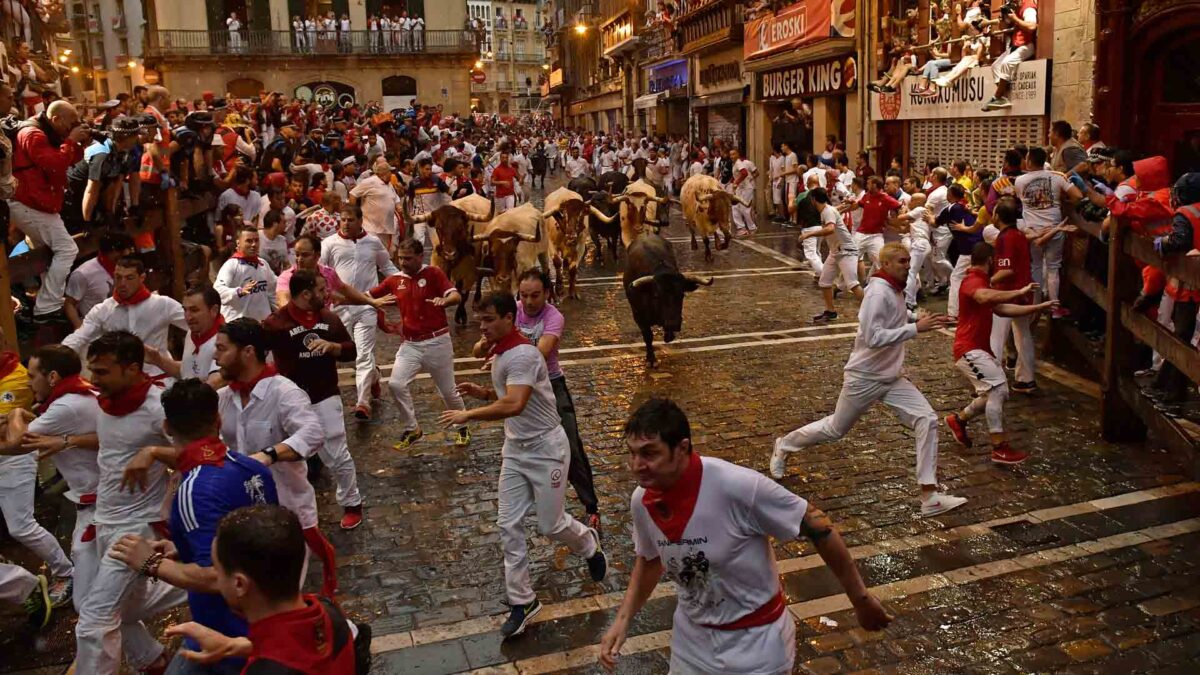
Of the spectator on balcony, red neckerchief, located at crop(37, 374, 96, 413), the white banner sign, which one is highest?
the white banner sign

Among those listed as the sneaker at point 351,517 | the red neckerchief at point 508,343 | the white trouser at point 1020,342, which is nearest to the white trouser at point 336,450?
the sneaker at point 351,517

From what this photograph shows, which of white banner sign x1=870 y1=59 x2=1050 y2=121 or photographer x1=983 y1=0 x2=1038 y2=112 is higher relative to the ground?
photographer x1=983 y1=0 x2=1038 y2=112

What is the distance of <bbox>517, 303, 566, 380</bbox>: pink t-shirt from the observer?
643 centimetres

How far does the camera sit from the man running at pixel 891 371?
6793 mm

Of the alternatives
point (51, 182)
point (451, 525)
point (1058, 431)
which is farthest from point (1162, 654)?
point (51, 182)

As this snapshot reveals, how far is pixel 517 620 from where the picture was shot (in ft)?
18.0

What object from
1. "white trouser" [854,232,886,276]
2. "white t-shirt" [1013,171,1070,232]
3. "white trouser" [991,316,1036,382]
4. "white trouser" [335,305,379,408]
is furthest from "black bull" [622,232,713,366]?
"white t-shirt" [1013,171,1070,232]

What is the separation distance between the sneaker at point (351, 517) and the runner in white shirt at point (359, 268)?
2654mm

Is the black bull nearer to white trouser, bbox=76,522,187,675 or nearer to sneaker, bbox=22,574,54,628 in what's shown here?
sneaker, bbox=22,574,54,628

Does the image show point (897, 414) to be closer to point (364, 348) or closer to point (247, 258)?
point (364, 348)

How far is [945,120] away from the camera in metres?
18.5

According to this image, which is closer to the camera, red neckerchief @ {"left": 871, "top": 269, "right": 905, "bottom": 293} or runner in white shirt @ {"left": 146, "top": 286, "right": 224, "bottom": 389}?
runner in white shirt @ {"left": 146, "top": 286, "right": 224, "bottom": 389}

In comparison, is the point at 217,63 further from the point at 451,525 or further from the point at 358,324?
the point at 451,525

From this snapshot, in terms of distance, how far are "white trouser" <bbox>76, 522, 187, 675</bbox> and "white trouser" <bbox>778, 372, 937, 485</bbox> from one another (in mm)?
4529
